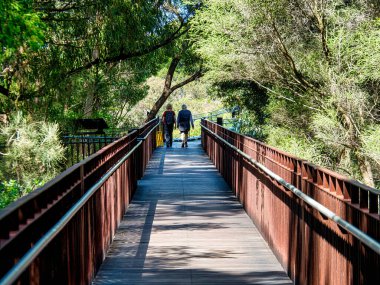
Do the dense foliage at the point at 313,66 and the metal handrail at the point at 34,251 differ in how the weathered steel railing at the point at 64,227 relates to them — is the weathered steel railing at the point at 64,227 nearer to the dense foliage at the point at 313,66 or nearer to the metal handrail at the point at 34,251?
the metal handrail at the point at 34,251

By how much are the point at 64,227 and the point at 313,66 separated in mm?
21409

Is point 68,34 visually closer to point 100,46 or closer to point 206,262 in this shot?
point 100,46

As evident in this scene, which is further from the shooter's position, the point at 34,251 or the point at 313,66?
the point at 313,66

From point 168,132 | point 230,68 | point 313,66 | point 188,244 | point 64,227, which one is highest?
point 230,68

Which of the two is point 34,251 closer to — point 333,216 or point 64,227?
point 64,227

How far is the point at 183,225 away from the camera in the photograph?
35.2ft

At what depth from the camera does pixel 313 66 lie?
84.7 feet

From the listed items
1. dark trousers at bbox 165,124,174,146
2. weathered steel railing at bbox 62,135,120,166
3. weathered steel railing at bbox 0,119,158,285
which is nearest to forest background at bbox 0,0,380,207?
weathered steel railing at bbox 62,135,120,166

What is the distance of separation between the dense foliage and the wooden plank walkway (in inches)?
398

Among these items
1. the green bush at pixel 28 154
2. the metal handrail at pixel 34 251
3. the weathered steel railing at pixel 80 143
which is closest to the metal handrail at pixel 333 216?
the metal handrail at pixel 34 251

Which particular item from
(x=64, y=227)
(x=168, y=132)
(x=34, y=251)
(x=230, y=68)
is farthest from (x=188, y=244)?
(x=168, y=132)

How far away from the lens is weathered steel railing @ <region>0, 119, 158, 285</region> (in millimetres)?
3590

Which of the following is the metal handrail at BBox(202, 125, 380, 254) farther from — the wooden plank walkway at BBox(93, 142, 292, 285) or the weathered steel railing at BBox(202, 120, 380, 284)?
the wooden plank walkway at BBox(93, 142, 292, 285)

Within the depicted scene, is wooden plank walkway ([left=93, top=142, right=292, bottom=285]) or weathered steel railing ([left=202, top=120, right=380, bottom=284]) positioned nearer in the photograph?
weathered steel railing ([left=202, top=120, right=380, bottom=284])
